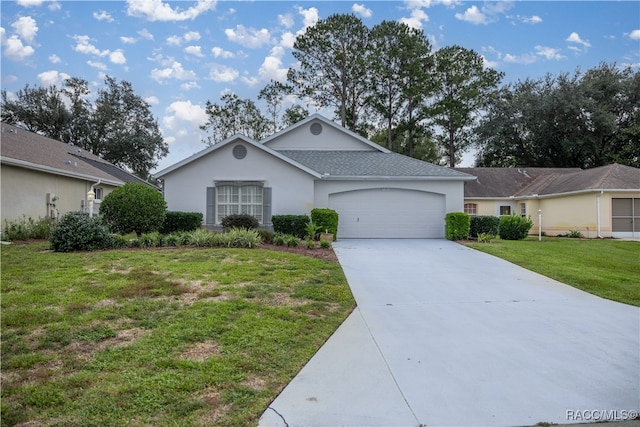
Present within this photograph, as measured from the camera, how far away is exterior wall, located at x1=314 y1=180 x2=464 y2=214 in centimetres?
1556

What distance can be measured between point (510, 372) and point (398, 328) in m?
1.61

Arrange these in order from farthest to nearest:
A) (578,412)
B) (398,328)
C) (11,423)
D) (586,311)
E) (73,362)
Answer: (586,311) < (398,328) < (73,362) < (578,412) < (11,423)

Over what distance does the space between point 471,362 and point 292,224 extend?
401 inches

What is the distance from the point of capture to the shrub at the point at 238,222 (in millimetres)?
13719

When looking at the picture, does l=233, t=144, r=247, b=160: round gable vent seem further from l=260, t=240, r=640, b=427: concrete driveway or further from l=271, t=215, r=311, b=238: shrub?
l=260, t=240, r=640, b=427: concrete driveway

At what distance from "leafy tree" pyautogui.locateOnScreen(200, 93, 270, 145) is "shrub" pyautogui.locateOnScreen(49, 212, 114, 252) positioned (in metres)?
25.4

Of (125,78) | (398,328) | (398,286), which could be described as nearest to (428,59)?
(125,78)

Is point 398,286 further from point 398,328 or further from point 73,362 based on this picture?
point 73,362

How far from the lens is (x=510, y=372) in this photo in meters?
3.85

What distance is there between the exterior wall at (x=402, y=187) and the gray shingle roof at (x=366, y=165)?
13.3 inches

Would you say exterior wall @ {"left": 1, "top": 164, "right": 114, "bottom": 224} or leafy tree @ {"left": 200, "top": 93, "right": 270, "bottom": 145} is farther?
leafy tree @ {"left": 200, "top": 93, "right": 270, "bottom": 145}

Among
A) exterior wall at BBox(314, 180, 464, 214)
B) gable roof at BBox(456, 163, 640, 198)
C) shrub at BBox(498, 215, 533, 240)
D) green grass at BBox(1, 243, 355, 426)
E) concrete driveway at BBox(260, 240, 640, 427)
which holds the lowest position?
concrete driveway at BBox(260, 240, 640, 427)

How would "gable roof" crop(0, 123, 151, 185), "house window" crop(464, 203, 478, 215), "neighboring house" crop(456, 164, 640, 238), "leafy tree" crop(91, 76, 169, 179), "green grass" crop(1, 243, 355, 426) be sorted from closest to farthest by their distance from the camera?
1. "green grass" crop(1, 243, 355, 426)
2. "gable roof" crop(0, 123, 151, 185)
3. "neighboring house" crop(456, 164, 640, 238)
4. "house window" crop(464, 203, 478, 215)
5. "leafy tree" crop(91, 76, 169, 179)

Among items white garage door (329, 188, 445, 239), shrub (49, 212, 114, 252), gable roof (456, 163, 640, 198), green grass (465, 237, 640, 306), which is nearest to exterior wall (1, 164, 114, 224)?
shrub (49, 212, 114, 252)
